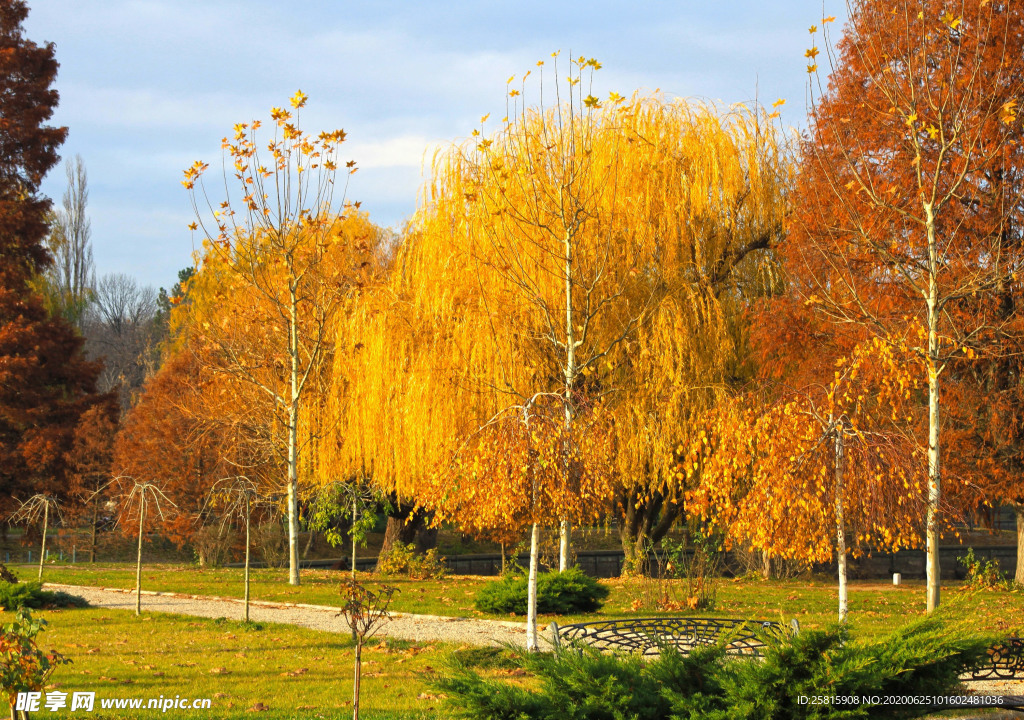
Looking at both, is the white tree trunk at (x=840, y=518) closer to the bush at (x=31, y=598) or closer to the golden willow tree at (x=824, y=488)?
the golden willow tree at (x=824, y=488)

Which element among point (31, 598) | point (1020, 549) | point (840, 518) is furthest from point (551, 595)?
point (1020, 549)

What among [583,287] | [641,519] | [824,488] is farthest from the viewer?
[641,519]

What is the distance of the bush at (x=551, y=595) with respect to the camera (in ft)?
38.4

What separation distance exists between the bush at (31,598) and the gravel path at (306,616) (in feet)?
1.55

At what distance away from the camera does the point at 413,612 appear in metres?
12.3

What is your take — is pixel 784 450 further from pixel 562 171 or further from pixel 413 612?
pixel 562 171

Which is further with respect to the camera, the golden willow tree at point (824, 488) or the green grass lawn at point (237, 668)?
the golden willow tree at point (824, 488)

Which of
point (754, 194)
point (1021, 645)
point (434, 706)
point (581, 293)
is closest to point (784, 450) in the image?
point (1021, 645)

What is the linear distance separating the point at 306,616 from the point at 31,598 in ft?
12.1

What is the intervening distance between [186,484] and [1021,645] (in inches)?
788

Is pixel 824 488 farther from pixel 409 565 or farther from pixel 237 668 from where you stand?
pixel 409 565

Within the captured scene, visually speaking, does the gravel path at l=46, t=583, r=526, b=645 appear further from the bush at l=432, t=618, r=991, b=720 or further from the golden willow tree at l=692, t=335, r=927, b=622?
the bush at l=432, t=618, r=991, b=720

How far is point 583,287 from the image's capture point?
49.0ft

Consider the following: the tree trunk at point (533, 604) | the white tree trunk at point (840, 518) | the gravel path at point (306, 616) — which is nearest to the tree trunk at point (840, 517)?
the white tree trunk at point (840, 518)
